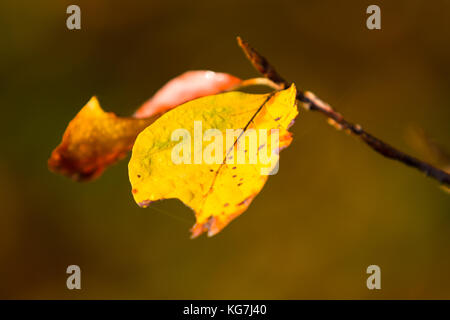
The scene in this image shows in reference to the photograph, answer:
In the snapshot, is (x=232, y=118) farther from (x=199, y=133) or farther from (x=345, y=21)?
(x=345, y=21)

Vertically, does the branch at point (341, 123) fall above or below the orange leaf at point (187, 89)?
below

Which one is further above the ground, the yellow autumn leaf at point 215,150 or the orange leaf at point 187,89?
the orange leaf at point 187,89

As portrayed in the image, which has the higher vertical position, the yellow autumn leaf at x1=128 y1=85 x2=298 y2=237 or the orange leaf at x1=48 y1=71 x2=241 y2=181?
the orange leaf at x1=48 y1=71 x2=241 y2=181

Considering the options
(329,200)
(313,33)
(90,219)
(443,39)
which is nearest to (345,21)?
(313,33)

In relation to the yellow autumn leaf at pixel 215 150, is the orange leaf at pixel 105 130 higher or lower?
higher

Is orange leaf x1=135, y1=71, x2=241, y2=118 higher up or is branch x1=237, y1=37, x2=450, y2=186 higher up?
orange leaf x1=135, y1=71, x2=241, y2=118

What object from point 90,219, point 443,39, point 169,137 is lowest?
point 169,137

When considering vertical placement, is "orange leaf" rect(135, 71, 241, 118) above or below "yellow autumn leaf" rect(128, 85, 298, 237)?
above

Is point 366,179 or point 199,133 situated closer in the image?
point 199,133
